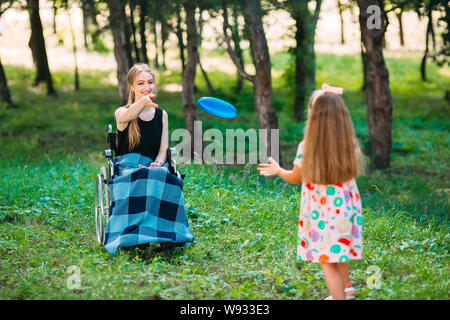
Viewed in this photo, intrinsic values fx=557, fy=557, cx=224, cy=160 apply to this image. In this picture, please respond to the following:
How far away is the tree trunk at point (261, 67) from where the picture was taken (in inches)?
331

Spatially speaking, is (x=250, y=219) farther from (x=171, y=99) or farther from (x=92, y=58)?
(x=92, y=58)

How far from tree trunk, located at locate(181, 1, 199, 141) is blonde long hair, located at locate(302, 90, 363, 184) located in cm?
655

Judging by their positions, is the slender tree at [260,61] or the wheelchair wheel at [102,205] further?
the slender tree at [260,61]

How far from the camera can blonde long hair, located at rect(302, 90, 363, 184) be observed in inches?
140

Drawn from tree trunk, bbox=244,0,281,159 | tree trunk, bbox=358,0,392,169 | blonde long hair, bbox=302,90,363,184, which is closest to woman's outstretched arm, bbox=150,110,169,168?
blonde long hair, bbox=302,90,363,184

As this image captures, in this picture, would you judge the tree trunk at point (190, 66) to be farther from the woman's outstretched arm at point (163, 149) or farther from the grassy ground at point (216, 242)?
the woman's outstretched arm at point (163, 149)

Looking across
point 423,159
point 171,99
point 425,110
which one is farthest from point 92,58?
point 423,159

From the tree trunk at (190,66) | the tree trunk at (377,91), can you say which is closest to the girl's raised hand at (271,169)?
the tree trunk at (190,66)

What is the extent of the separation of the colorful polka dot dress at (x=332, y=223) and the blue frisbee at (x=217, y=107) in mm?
1905

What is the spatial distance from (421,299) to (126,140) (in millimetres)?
2865

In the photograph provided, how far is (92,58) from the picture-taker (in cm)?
2595

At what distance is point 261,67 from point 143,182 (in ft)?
14.6

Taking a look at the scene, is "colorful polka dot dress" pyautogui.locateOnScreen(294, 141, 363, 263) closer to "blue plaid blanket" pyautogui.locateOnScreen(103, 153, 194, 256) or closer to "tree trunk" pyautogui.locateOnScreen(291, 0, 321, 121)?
"blue plaid blanket" pyautogui.locateOnScreen(103, 153, 194, 256)

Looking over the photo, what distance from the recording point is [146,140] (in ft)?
17.0
